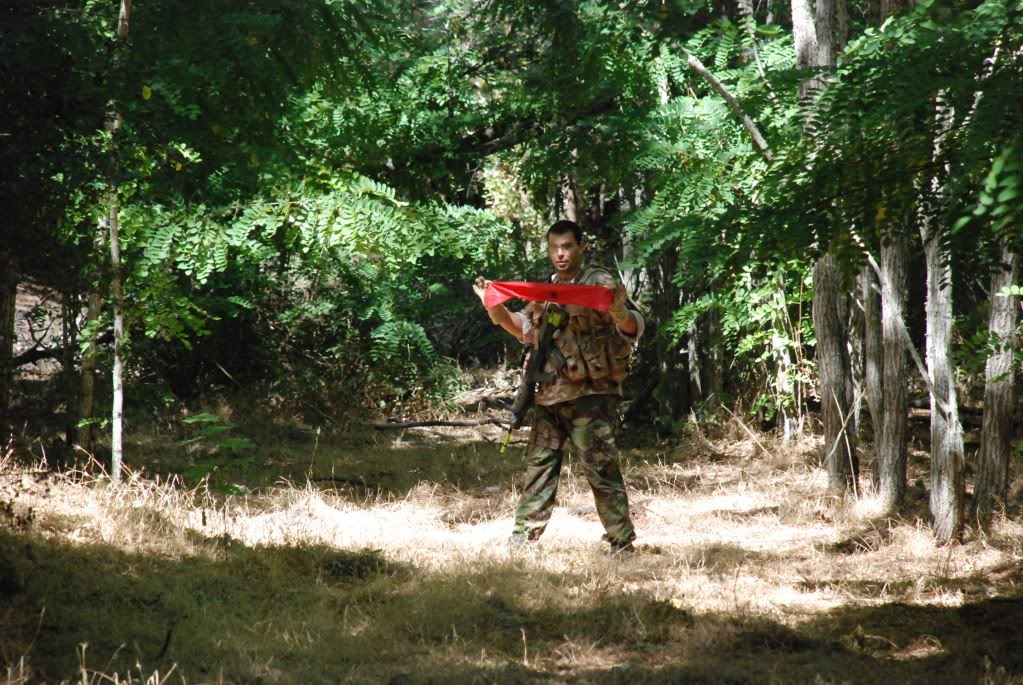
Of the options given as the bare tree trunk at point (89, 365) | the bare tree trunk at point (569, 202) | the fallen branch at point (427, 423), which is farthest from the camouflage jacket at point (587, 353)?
the bare tree trunk at point (569, 202)

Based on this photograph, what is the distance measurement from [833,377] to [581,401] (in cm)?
264

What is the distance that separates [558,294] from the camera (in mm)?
6613

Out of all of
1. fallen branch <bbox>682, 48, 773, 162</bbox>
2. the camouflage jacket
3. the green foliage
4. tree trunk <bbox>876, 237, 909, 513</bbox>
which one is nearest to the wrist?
the camouflage jacket

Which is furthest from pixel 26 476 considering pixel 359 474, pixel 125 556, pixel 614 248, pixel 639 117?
pixel 614 248

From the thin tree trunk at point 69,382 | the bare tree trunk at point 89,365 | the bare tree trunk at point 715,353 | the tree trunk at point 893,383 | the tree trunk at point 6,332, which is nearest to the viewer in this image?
the tree trunk at point 6,332

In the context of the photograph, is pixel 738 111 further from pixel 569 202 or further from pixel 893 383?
pixel 569 202

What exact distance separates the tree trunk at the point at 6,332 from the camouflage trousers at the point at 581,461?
3.20 metres

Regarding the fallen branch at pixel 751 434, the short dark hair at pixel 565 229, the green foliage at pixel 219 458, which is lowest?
the fallen branch at pixel 751 434

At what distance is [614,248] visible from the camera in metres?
13.0

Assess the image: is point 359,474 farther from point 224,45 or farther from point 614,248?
point 224,45

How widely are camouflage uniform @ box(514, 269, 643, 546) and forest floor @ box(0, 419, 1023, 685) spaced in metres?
0.29

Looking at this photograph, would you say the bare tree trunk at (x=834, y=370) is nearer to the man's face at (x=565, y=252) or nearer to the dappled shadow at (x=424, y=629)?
the dappled shadow at (x=424, y=629)

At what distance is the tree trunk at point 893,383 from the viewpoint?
753 cm

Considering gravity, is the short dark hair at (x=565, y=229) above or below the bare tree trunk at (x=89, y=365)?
above
